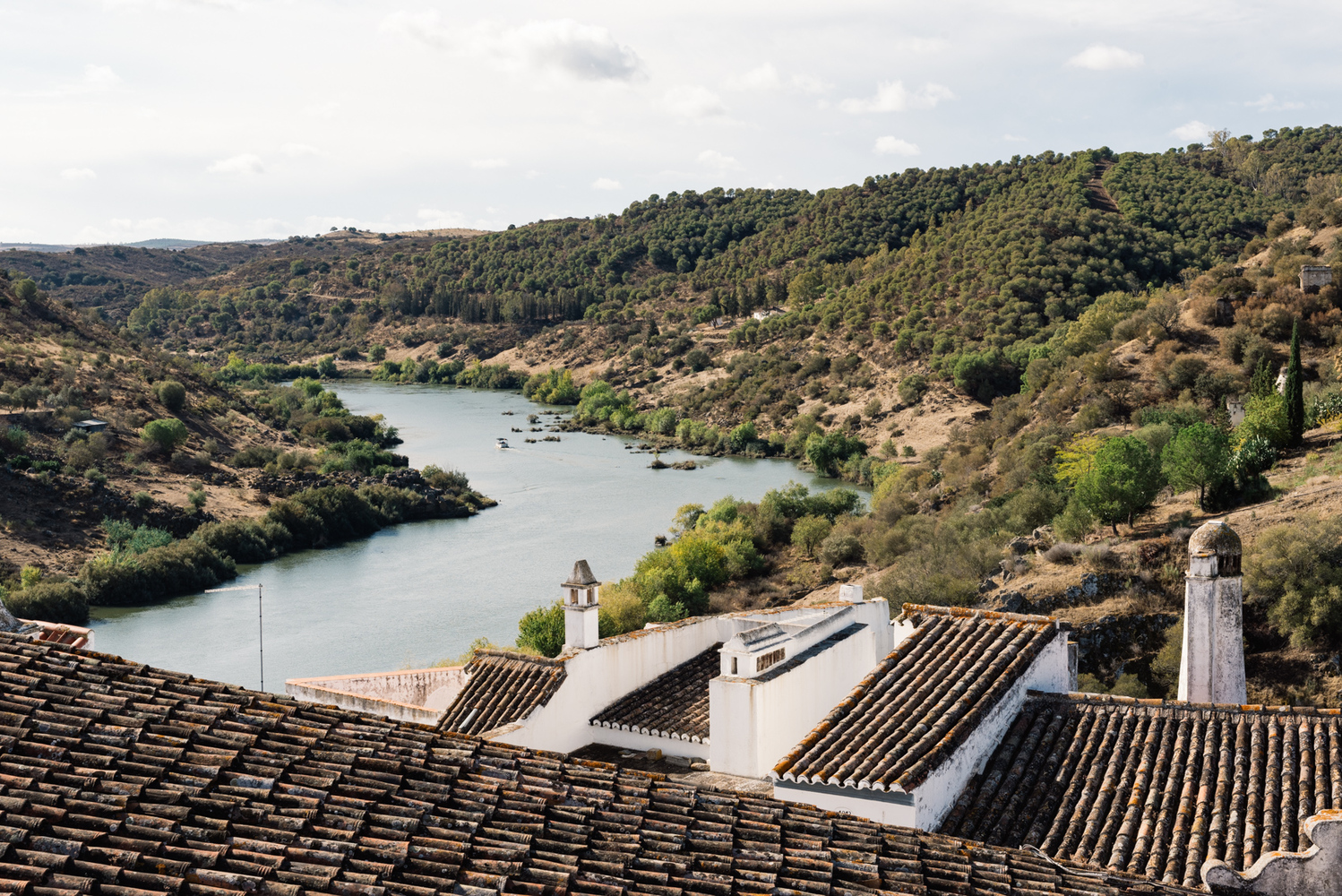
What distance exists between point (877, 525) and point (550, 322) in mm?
64820

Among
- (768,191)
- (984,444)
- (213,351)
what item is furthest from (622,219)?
(984,444)

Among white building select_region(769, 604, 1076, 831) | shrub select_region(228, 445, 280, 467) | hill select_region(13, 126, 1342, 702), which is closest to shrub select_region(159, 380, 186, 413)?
shrub select_region(228, 445, 280, 467)

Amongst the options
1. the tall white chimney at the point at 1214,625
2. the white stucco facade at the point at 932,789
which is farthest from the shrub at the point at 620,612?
the white stucco facade at the point at 932,789

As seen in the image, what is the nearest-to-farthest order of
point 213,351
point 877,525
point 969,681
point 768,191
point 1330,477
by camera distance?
1. point 969,681
2. point 1330,477
3. point 877,525
4. point 213,351
5. point 768,191

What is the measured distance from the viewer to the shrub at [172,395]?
44.8m

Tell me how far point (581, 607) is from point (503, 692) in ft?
3.24

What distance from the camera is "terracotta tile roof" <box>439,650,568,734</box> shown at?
9.38m

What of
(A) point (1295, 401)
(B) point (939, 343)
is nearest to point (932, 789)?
(A) point (1295, 401)

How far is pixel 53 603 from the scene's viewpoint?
93.9ft

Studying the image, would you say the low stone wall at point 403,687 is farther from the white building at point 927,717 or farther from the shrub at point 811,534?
the shrub at point 811,534

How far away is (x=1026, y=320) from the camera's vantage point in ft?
173

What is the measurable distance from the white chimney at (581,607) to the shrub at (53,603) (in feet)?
73.1

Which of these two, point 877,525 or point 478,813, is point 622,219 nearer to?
point 877,525

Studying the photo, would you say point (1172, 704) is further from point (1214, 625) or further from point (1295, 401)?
point (1295, 401)
